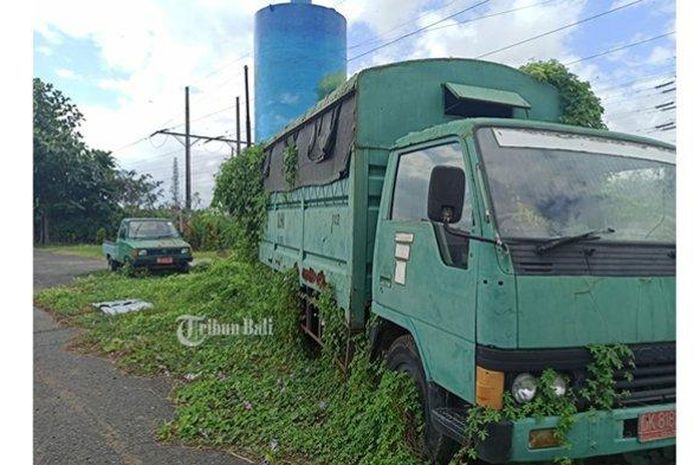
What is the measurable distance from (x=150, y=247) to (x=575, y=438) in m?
12.2

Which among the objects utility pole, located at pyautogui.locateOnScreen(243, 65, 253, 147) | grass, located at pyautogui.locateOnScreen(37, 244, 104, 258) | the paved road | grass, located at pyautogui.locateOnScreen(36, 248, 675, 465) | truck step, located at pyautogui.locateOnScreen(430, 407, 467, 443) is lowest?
the paved road

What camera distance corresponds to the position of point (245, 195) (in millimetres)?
8406

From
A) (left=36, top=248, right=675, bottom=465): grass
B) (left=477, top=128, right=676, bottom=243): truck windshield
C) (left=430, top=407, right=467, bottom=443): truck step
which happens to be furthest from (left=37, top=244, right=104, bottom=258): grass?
(left=477, top=128, right=676, bottom=243): truck windshield

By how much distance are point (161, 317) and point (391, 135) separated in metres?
5.24

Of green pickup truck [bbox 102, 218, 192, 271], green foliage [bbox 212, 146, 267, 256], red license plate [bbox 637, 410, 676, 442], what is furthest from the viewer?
green pickup truck [bbox 102, 218, 192, 271]

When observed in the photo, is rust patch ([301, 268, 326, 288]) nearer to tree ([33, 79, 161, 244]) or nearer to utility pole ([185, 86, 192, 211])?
utility pole ([185, 86, 192, 211])

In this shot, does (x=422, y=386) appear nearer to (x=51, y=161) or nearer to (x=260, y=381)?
(x=260, y=381)

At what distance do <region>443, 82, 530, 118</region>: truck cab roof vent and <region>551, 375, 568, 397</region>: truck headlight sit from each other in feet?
6.86

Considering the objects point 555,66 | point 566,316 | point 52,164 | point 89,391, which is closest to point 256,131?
point 89,391

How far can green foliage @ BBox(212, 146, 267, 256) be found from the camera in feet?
25.5

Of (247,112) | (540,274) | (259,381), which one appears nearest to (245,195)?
(259,381)

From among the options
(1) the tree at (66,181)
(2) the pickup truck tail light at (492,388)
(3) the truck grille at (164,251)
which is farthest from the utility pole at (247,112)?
(2) the pickup truck tail light at (492,388)

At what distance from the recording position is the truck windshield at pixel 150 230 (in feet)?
44.7

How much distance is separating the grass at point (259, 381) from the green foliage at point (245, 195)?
566 millimetres
